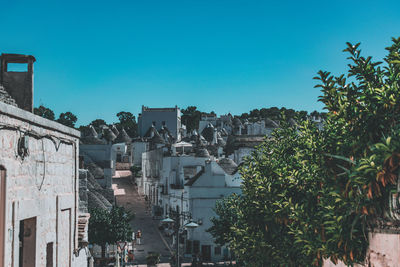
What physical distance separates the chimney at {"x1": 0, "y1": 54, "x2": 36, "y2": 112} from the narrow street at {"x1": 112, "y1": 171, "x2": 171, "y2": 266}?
2293 centimetres

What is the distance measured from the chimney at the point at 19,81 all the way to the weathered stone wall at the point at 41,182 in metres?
1.04

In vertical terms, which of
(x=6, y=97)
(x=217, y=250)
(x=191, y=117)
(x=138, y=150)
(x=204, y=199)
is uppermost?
(x=191, y=117)

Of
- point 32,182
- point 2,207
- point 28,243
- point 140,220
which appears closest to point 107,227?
point 140,220

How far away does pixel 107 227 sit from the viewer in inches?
1094

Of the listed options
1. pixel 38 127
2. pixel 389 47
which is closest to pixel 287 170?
pixel 389 47

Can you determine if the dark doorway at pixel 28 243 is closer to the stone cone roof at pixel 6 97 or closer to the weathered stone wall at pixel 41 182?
the weathered stone wall at pixel 41 182

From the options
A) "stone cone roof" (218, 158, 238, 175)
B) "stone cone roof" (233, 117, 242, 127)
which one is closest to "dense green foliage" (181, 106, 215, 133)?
"stone cone roof" (233, 117, 242, 127)

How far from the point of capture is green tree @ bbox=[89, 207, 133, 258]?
27.2 m

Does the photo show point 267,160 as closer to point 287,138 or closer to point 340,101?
point 287,138

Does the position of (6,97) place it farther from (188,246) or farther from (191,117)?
(191,117)

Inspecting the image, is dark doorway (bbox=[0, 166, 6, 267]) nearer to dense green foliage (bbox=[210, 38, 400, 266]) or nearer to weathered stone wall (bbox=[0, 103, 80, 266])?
weathered stone wall (bbox=[0, 103, 80, 266])

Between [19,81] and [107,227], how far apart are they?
791 inches

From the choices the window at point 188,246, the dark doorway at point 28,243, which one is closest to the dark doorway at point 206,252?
the window at point 188,246

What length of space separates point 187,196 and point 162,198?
999cm
